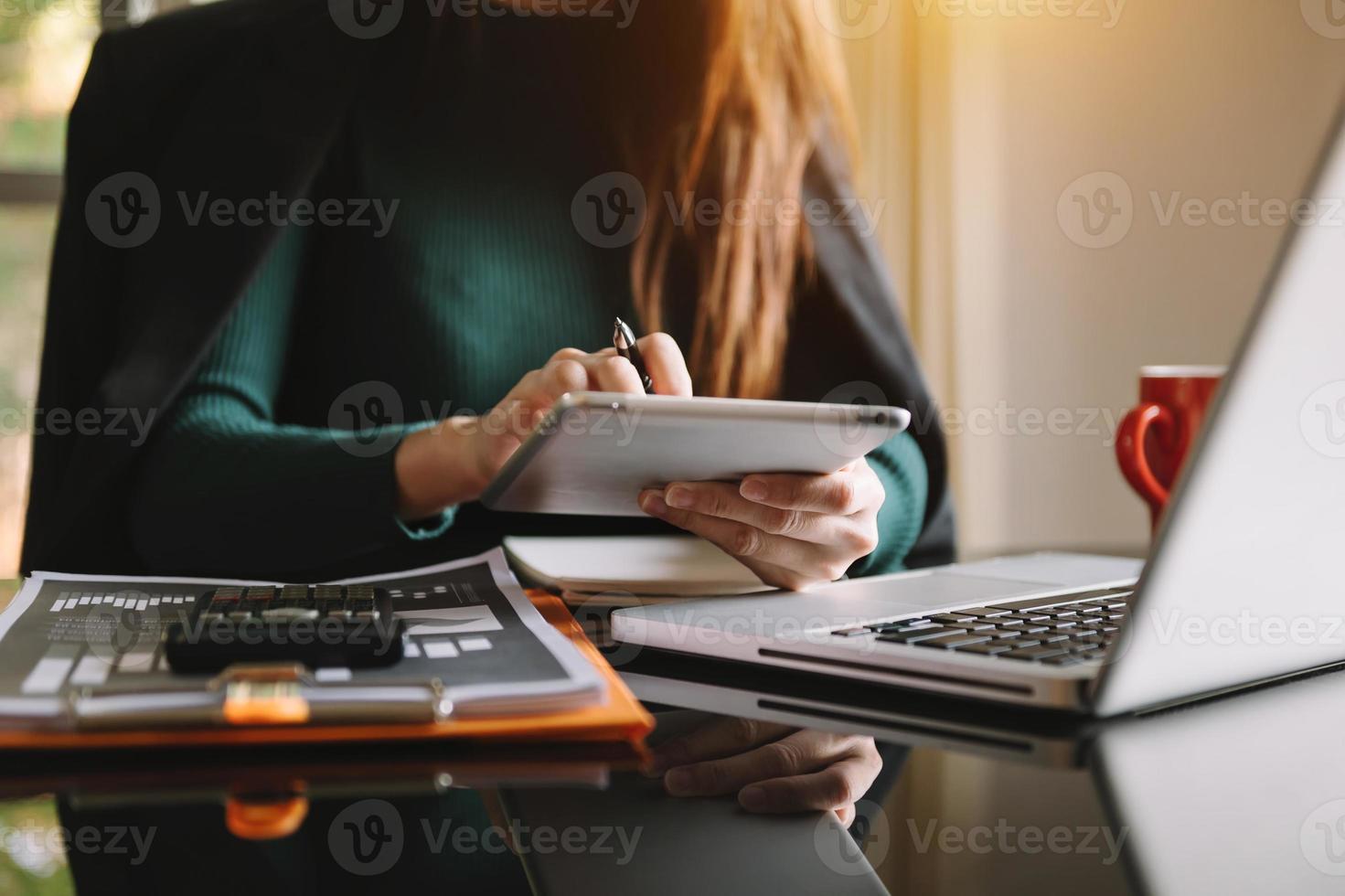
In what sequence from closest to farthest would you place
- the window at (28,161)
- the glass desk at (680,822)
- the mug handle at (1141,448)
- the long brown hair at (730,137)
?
the glass desk at (680,822), the mug handle at (1141,448), the long brown hair at (730,137), the window at (28,161)

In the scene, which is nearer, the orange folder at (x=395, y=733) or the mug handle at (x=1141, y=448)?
the orange folder at (x=395, y=733)

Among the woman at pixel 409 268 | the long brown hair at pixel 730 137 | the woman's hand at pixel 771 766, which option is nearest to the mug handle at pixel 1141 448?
the woman at pixel 409 268

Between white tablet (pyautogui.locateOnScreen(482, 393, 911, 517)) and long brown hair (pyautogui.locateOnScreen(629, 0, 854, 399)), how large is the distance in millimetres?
591

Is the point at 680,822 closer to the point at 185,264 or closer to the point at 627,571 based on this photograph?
the point at 627,571

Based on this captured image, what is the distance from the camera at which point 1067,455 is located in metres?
2.04

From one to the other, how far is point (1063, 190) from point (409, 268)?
1322 mm

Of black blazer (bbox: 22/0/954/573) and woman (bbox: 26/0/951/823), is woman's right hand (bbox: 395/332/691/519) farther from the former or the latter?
black blazer (bbox: 22/0/954/573)

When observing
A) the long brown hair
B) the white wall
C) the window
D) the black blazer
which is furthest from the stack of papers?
the window

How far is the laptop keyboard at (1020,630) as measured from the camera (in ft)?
1.41

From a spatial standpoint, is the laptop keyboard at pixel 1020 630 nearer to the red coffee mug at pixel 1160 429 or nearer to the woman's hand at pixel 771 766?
the woman's hand at pixel 771 766

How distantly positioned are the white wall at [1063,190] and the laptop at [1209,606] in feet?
3.15

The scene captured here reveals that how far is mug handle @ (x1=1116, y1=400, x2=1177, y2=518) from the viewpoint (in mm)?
824

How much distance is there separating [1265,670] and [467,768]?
0.33 meters

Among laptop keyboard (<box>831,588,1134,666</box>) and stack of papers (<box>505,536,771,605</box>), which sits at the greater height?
laptop keyboard (<box>831,588,1134,666</box>)
